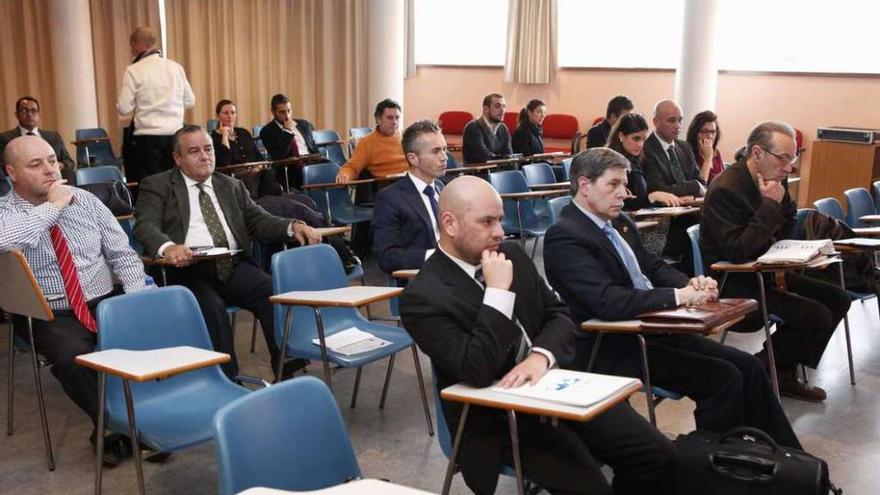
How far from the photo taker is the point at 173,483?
3285 millimetres

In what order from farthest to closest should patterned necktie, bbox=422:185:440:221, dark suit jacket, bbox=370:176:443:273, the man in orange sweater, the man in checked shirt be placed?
the man in orange sweater, patterned necktie, bbox=422:185:440:221, dark suit jacket, bbox=370:176:443:273, the man in checked shirt

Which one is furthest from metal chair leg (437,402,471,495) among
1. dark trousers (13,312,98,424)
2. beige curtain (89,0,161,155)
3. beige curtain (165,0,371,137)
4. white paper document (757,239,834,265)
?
beige curtain (165,0,371,137)

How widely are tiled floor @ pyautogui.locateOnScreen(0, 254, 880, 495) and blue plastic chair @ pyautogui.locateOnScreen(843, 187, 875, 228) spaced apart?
1.04 meters

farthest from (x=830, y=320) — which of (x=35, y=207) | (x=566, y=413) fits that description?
(x=35, y=207)

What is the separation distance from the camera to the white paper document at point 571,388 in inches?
86.2

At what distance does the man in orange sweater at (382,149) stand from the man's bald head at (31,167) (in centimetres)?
305

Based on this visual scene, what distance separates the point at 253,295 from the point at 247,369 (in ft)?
1.81

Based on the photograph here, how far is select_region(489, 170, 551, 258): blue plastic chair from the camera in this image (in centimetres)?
645

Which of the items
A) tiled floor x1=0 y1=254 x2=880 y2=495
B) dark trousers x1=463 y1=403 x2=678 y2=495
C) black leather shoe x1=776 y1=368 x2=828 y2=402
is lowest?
tiled floor x1=0 y1=254 x2=880 y2=495

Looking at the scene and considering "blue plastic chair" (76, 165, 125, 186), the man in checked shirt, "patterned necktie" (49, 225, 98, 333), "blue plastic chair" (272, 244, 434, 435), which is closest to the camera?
the man in checked shirt

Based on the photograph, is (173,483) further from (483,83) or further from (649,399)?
(483,83)

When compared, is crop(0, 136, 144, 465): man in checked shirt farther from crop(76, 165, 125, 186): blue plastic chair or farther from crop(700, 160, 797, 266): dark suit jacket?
crop(700, 160, 797, 266): dark suit jacket

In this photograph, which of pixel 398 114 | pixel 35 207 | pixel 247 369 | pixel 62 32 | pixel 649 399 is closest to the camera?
pixel 649 399

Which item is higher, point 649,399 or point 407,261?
point 407,261
